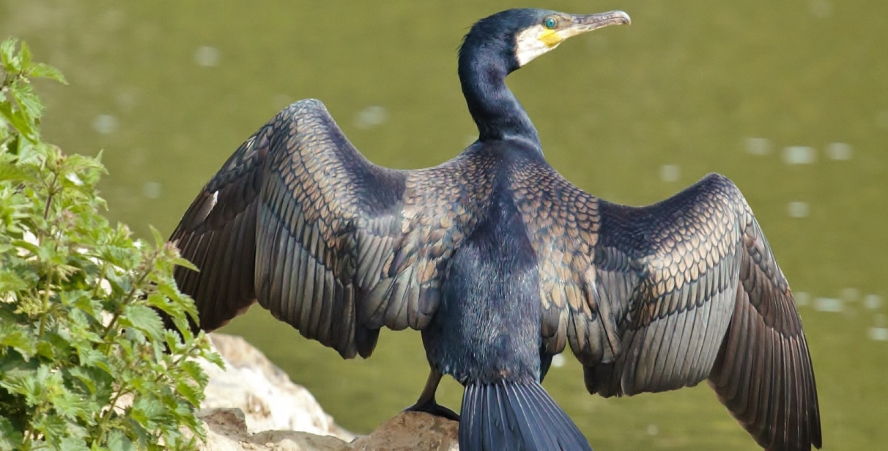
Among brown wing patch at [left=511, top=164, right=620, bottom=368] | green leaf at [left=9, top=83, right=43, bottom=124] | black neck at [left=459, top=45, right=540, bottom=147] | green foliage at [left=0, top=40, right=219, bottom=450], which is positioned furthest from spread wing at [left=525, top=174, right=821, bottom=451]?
green leaf at [left=9, top=83, right=43, bottom=124]

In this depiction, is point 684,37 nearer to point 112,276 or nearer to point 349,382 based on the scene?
point 349,382

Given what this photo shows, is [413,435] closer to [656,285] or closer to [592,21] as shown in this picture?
[656,285]

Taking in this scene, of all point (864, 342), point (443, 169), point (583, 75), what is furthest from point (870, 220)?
point (443, 169)

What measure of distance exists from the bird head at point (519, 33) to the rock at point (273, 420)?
1539 millimetres

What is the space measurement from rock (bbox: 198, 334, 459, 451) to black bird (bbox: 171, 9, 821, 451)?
0.54 feet

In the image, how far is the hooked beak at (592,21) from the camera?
6188 mm

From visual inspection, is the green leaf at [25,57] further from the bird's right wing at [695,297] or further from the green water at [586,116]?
the green water at [586,116]

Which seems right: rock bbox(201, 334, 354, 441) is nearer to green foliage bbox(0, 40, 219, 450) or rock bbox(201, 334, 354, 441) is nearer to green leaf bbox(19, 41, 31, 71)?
green foliage bbox(0, 40, 219, 450)

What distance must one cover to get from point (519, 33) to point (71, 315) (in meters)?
2.65

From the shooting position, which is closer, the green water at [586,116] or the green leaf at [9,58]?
the green leaf at [9,58]

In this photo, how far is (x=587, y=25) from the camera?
6273mm

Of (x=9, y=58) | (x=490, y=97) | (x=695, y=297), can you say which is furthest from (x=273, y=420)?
(x=9, y=58)

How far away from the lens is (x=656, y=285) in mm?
5148

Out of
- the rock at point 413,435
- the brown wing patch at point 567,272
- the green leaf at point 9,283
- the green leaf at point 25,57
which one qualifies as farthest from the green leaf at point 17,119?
the brown wing patch at point 567,272
